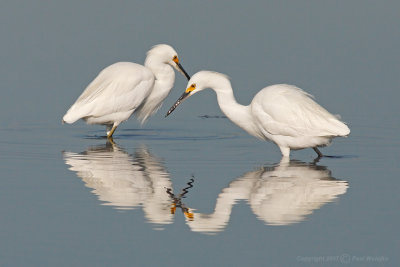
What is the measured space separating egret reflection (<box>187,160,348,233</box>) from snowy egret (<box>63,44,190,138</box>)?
4.45 m

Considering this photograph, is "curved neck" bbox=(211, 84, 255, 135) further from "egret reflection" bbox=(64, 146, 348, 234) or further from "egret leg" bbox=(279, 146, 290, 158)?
"egret reflection" bbox=(64, 146, 348, 234)

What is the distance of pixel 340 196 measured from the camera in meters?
11.3

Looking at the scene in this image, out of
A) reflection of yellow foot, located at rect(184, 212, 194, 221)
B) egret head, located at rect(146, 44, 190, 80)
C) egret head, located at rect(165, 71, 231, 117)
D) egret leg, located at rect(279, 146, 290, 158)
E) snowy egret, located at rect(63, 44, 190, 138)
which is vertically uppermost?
egret head, located at rect(146, 44, 190, 80)

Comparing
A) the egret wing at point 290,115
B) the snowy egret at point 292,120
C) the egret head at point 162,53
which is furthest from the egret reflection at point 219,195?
the egret head at point 162,53

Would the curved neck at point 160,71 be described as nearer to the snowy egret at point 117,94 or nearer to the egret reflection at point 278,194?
the snowy egret at point 117,94

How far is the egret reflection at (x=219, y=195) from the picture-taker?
10227 millimetres

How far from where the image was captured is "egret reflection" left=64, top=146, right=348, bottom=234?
1023 centimetres

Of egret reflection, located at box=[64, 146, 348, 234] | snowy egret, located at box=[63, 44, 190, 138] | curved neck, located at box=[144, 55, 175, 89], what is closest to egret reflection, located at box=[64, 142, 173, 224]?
egret reflection, located at box=[64, 146, 348, 234]

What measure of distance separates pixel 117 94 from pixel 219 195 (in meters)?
6.18

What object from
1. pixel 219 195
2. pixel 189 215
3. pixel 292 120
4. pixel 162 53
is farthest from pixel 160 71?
pixel 189 215

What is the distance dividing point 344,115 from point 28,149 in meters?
7.50

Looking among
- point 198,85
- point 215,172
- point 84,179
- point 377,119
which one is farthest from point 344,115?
point 84,179

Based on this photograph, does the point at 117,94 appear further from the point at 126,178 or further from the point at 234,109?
the point at 126,178

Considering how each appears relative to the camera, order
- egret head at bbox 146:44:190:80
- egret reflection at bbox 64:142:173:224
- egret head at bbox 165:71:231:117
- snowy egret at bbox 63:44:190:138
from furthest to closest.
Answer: egret head at bbox 146:44:190:80 → snowy egret at bbox 63:44:190:138 → egret head at bbox 165:71:231:117 → egret reflection at bbox 64:142:173:224
